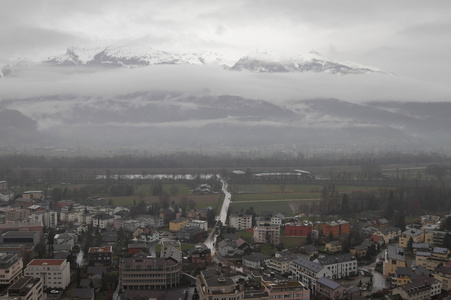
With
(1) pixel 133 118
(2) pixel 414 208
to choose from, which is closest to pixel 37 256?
(2) pixel 414 208

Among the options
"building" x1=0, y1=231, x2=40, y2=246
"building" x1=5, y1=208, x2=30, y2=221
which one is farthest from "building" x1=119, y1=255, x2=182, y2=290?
"building" x1=5, y1=208, x2=30, y2=221

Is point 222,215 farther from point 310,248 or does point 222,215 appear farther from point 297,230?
point 310,248

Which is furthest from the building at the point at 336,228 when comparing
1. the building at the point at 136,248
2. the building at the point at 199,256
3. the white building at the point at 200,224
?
the building at the point at 136,248

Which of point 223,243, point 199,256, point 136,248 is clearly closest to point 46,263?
point 136,248

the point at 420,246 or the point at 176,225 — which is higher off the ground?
the point at 420,246

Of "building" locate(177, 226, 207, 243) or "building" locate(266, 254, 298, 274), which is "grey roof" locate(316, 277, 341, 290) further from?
"building" locate(177, 226, 207, 243)

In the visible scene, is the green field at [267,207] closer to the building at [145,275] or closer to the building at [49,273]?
the building at [145,275]
